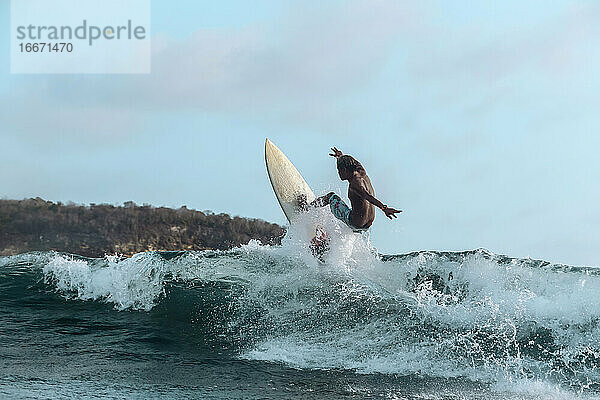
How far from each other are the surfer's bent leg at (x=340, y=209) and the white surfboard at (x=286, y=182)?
0.78m

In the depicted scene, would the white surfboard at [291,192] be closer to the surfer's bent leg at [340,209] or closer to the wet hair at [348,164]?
the surfer's bent leg at [340,209]

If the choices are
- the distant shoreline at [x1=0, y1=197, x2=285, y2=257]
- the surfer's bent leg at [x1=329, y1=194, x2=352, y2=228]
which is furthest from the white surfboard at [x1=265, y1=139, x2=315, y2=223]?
the distant shoreline at [x1=0, y1=197, x2=285, y2=257]

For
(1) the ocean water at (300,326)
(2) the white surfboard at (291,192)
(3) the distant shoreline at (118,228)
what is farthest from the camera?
(3) the distant shoreline at (118,228)

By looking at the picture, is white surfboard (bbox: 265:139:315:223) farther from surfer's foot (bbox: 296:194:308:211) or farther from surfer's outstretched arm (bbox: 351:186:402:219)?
surfer's outstretched arm (bbox: 351:186:402:219)

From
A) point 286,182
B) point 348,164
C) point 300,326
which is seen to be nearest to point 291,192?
point 286,182

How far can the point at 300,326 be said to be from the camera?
621 cm

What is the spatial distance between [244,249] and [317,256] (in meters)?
1.76

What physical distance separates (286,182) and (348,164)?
1.52m

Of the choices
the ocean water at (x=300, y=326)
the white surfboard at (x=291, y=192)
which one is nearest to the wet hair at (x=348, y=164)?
the ocean water at (x=300, y=326)

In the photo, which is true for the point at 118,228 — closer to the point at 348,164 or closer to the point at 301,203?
the point at 301,203

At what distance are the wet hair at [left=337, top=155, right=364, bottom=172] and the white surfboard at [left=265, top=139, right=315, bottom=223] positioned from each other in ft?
4.20

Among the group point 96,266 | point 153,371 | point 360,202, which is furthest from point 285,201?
point 153,371

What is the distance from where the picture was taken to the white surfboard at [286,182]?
7.96 m

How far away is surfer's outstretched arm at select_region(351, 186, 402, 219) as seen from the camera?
20.2 ft
